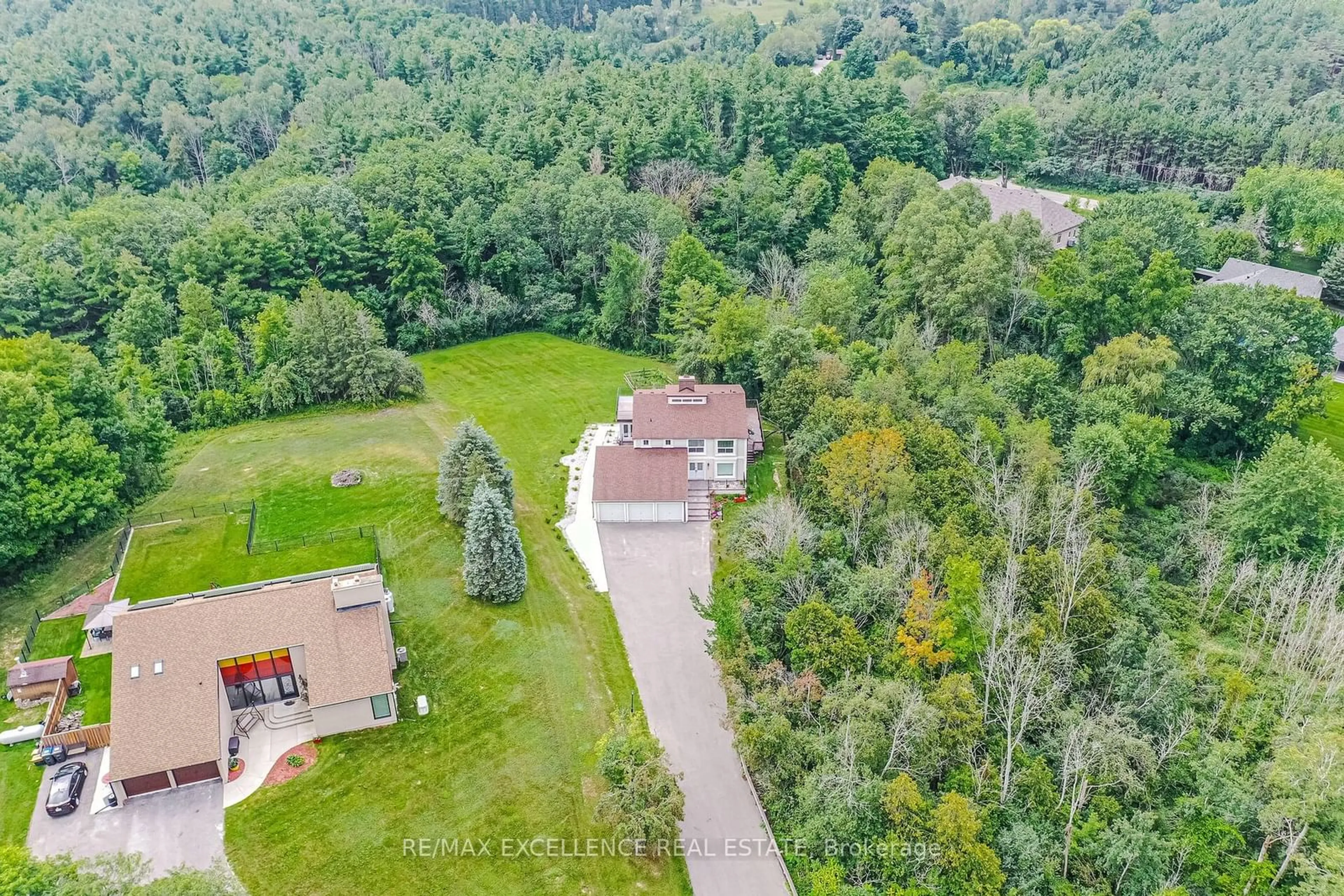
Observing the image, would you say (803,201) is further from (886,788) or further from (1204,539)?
(886,788)

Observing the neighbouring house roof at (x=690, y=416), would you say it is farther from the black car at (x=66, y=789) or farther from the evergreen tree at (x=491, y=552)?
the black car at (x=66, y=789)

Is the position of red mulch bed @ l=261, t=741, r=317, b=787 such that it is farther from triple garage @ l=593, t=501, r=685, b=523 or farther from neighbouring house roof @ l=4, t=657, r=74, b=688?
triple garage @ l=593, t=501, r=685, b=523

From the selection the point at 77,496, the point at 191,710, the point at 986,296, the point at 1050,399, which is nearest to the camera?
the point at 191,710

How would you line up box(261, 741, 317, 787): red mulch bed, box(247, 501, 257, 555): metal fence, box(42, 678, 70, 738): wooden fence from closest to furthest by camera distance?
box(261, 741, 317, 787): red mulch bed, box(42, 678, 70, 738): wooden fence, box(247, 501, 257, 555): metal fence

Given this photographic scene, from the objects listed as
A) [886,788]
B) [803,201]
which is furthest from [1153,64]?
[886,788]

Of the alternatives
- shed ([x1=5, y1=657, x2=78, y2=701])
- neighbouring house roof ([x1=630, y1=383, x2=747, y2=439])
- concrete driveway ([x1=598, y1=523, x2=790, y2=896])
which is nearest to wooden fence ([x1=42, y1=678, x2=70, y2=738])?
shed ([x1=5, y1=657, x2=78, y2=701])

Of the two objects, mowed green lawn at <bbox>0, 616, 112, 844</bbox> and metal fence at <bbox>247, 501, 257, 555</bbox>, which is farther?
metal fence at <bbox>247, 501, 257, 555</bbox>
